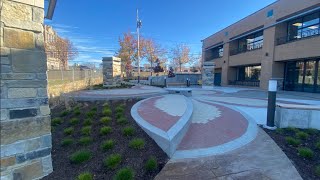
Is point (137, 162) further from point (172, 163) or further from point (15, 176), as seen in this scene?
point (15, 176)

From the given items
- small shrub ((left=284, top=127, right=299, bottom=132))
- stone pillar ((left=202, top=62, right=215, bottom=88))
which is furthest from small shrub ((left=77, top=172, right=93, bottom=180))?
stone pillar ((left=202, top=62, right=215, bottom=88))

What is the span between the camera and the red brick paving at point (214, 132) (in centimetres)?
472

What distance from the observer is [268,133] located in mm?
5527

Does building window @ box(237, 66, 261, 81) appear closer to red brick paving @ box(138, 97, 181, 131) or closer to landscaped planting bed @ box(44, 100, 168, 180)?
red brick paving @ box(138, 97, 181, 131)

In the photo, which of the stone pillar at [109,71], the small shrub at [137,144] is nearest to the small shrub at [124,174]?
the small shrub at [137,144]

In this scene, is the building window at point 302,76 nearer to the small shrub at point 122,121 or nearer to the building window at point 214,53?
the building window at point 214,53

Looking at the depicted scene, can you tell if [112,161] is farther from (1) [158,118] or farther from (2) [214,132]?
(2) [214,132]

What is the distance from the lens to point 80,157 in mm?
3867

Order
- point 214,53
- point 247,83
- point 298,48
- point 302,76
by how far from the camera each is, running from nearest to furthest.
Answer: point 298,48
point 302,76
point 247,83
point 214,53

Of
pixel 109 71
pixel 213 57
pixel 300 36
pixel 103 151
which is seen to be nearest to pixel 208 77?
pixel 300 36

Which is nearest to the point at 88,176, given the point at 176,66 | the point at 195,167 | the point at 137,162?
the point at 137,162

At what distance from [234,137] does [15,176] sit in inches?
194

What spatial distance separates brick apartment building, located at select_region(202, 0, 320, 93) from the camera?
15070mm

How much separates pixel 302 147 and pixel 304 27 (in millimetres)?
15903
